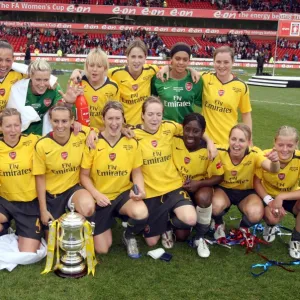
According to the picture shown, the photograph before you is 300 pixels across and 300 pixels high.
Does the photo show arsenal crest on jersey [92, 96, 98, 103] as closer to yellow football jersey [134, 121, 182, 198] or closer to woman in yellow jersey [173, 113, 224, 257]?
yellow football jersey [134, 121, 182, 198]

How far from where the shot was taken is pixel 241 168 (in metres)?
4.20

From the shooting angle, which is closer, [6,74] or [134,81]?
[6,74]

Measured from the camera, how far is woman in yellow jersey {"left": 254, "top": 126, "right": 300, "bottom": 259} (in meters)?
3.88

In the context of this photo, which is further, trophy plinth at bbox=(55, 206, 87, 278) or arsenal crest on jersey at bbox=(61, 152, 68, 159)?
arsenal crest on jersey at bbox=(61, 152, 68, 159)

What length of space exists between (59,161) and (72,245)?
0.76 metres

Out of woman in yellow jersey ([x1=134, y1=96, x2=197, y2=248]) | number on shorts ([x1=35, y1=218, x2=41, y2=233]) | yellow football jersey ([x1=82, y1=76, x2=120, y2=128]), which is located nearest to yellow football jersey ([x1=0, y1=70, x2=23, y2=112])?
yellow football jersey ([x1=82, y1=76, x2=120, y2=128])

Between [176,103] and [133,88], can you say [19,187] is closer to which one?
[133,88]

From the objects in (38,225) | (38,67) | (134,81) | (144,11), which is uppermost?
(144,11)

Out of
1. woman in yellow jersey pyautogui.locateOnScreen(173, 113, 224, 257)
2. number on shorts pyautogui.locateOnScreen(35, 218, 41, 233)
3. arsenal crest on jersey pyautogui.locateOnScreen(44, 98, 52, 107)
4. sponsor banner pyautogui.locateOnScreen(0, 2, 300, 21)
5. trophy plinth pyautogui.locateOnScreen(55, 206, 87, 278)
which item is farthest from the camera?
sponsor banner pyautogui.locateOnScreen(0, 2, 300, 21)

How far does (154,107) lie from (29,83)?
1.33m

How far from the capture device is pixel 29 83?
4285 mm

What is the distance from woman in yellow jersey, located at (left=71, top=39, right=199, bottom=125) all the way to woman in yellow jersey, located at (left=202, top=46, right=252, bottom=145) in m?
0.22

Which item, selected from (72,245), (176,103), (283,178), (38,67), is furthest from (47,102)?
(283,178)

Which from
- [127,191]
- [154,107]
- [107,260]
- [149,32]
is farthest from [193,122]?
[149,32]
